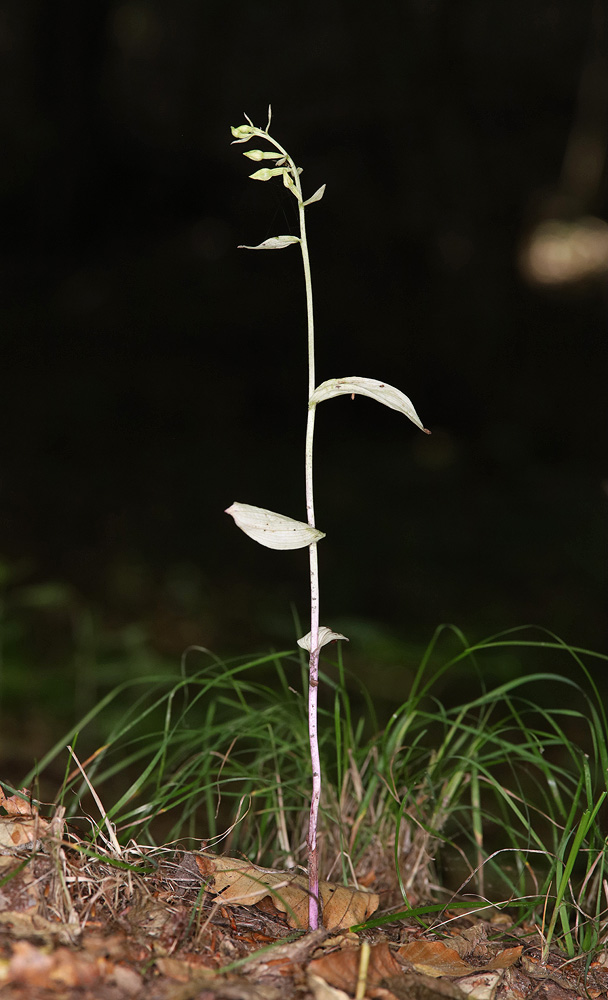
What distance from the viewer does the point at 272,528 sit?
0.93m

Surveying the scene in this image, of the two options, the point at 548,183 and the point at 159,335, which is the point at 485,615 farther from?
the point at 548,183

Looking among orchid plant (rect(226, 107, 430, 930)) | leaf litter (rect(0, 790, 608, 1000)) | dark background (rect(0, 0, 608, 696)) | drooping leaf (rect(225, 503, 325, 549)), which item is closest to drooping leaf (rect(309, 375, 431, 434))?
orchid plant (rect(226, 107, 430, 930))

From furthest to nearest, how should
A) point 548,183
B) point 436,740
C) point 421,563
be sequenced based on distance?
point 548,183 < point 421,563 < point 436,740

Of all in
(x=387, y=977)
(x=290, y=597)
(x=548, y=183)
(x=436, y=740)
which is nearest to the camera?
(x=387, y=977)

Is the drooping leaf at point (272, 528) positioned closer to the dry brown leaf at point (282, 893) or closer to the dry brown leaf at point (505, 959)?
the dry brown leaf at point (282, 893)

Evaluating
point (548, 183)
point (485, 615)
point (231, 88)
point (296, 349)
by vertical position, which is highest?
point (231, 88)

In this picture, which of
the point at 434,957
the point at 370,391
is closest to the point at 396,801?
the point at 434,957

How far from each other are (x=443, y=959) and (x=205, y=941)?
33 centimetres

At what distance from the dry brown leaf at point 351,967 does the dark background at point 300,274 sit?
3173 mm

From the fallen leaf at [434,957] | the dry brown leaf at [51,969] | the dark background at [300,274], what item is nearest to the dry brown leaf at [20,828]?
the dry brown leaf at [51,969]

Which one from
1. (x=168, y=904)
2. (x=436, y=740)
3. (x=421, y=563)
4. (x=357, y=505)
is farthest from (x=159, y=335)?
(x=168, y=904)

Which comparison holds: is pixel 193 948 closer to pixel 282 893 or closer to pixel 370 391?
pixel 282 893

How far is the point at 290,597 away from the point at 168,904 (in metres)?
2.59

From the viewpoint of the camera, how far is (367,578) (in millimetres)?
3715
